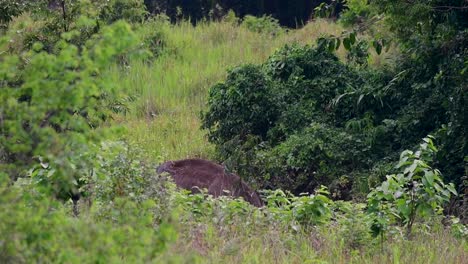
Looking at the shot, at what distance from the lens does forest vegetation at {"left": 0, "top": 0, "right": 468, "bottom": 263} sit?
3525 millimetres

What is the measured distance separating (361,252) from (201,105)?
27.8 feet

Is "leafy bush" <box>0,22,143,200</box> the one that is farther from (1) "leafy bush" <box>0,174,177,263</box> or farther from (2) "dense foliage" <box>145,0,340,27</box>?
(2) "dense foliage" <box>145,0,340,27</box>

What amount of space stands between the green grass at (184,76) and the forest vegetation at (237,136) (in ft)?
0.14

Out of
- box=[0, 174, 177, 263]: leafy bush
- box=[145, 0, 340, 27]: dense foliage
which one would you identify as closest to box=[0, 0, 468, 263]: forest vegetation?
box=[0, 174, 177, 263]: leafy bush

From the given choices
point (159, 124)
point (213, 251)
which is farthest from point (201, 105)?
point (213, 251)

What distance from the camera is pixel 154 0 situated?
22500 mm

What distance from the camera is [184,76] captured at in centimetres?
1553

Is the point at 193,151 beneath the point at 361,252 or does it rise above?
beneath

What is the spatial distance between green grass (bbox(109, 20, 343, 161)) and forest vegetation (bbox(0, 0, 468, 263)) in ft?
0.14

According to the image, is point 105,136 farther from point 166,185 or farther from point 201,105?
point 201,105

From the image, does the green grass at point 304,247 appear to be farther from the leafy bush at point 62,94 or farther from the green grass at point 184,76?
the green grass at point 184,76

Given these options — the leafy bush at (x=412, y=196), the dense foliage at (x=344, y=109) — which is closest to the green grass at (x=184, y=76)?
the dense foliage at (x=344, y=109)

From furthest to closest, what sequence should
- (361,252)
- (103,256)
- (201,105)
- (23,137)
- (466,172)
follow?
(201,105) < (466,172) < (361,252) < (23,137) < (103,256)

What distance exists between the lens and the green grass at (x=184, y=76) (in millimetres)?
12734
